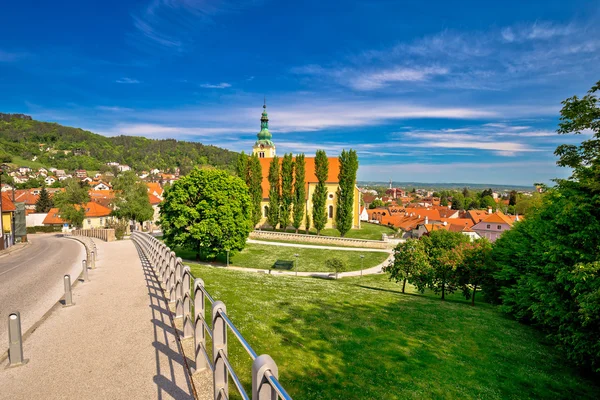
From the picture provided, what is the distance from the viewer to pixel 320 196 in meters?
51.9

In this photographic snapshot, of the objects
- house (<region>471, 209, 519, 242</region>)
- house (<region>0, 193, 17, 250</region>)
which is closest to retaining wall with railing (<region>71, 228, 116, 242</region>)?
house (<region>0, 193, 17, 250</region>)

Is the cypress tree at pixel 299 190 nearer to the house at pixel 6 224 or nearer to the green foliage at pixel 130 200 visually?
the green foliage at pixel 130 200

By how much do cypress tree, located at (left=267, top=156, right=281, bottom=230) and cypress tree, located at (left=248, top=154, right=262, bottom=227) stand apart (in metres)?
2.08

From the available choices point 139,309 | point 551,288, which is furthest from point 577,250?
point 139,309

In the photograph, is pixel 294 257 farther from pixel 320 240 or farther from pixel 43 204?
pixel 43 204

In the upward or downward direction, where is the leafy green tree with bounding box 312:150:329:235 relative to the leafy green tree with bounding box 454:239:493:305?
upward

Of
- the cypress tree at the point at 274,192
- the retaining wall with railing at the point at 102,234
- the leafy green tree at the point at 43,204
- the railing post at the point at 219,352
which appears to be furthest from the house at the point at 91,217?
the railing post at the point at 219,352

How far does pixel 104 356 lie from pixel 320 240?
44724 mm

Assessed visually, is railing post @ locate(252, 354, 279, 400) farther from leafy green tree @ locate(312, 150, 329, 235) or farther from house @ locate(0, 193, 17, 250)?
leafy green tree @ locate(312, 150, 329, 235)

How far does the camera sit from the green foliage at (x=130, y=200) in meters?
52.2

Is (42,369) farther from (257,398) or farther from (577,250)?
(577,250)

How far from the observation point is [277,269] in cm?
3497

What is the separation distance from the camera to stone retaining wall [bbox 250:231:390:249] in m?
47.9

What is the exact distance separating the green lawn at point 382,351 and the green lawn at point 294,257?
23798 mm
